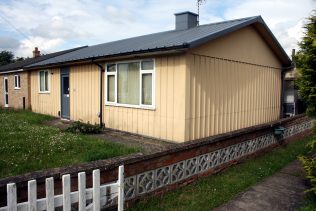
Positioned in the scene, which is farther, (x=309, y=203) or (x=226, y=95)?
(x=226, y=95)

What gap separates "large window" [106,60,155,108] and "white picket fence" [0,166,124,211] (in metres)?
5.23

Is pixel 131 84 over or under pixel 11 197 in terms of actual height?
over

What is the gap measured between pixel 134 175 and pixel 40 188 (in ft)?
4.78

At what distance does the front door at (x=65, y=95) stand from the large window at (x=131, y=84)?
3.46 meters

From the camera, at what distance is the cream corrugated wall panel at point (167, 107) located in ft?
25.1

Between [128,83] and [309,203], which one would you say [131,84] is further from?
[309,203]

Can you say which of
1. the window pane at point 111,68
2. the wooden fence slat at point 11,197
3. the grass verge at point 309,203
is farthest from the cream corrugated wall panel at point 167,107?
the wooden fence slat at point 11,197

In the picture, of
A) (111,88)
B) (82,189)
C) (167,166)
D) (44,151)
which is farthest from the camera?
(111,88)

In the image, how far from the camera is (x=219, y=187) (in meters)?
5.49

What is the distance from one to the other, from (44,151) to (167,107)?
3.38 m

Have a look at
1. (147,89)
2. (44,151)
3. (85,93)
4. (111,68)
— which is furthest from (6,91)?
(44,151)

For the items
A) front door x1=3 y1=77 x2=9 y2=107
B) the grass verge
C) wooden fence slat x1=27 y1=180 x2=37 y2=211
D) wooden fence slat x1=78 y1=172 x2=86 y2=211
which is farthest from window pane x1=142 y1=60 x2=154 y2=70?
front door x1=3 y1=77 x2=9 y2=107

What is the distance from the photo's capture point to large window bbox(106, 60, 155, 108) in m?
8.66

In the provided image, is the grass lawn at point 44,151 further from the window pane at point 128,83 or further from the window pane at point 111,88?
the window pane at point 111,88
